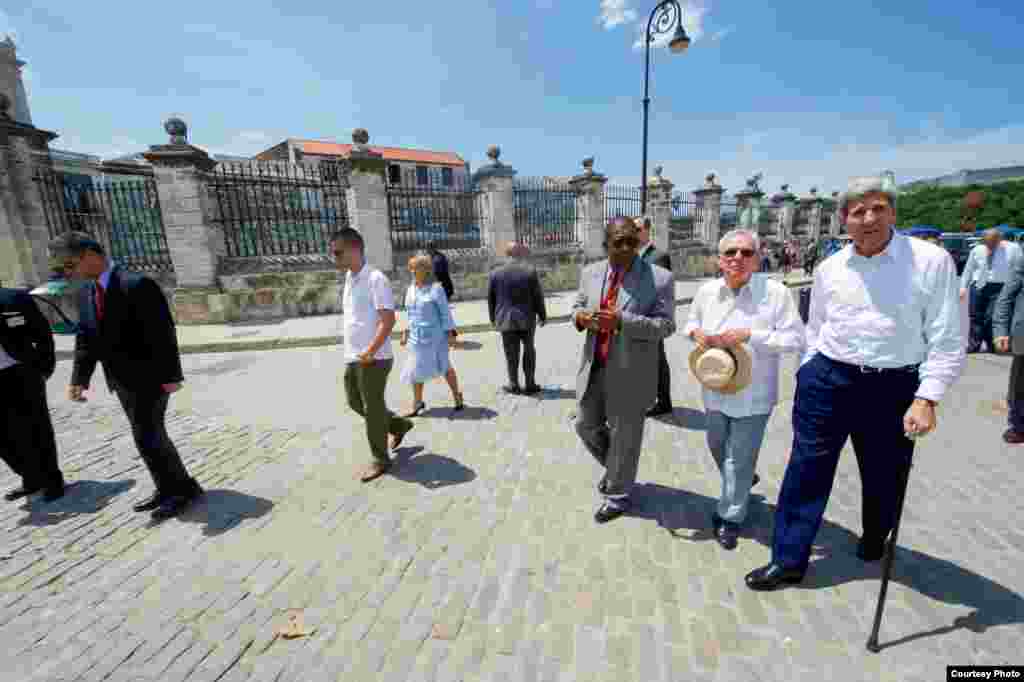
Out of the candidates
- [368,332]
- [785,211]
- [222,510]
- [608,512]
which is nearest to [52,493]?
[222,510]

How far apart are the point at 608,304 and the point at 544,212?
41.0 ft

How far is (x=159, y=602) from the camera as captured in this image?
96.0 inches

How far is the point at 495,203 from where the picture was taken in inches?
528

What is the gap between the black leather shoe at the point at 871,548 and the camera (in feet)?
8.13

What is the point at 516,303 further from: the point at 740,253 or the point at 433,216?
the point at 433,216

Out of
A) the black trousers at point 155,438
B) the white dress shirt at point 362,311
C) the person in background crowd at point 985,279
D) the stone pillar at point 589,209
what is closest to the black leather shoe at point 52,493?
the black trousers at point 155,438

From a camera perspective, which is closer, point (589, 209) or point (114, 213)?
point (114, 213)

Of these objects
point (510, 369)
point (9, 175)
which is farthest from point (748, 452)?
point (9, 175)

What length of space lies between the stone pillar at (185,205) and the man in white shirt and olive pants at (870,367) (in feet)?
40.7

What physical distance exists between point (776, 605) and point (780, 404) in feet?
11.3

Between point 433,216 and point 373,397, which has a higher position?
point 433,216

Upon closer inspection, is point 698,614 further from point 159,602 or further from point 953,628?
point 159,602

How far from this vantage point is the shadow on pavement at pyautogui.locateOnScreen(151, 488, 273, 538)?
10.4ft

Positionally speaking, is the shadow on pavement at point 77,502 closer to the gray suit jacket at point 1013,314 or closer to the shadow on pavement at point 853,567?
the shadow on pavement at point 853,567
